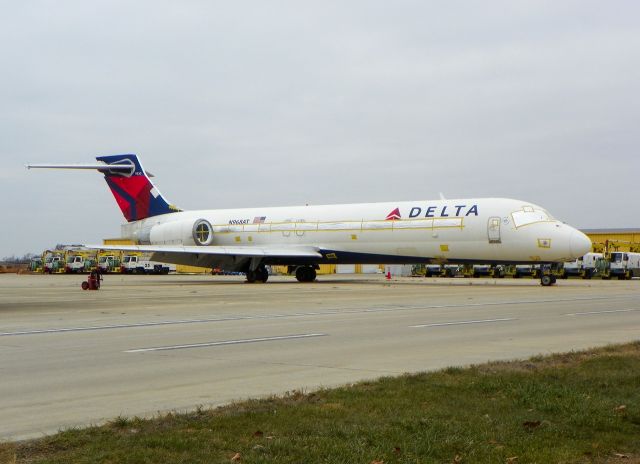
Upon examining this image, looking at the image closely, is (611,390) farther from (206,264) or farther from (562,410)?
(206,264)

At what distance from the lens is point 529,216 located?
1362 inches

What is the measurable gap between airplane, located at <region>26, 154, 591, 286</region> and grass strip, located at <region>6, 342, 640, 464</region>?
86.8ft

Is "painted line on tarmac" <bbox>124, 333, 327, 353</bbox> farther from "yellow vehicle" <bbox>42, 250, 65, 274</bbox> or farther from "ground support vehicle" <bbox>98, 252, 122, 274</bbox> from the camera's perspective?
"yellow vehicle" <bbox>42, 250, 65, 274</bbox>

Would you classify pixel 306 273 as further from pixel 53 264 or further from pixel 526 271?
pixel 53 264

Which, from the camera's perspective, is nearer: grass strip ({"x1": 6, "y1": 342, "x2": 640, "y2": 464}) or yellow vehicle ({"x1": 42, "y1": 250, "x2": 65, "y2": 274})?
grass strip ({"x1": 6, "y1": 342, "x2": 640, "y2": 464})

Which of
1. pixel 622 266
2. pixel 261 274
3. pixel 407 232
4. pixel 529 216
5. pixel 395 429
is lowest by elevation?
pixel 395 429

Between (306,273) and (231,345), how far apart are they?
31.7m

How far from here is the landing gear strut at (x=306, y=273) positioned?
44094 millimetres

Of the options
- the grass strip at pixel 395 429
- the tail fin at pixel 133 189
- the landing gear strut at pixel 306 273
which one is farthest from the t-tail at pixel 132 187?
the grass strip at pixel 395 429

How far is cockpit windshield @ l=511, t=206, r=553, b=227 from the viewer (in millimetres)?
34344

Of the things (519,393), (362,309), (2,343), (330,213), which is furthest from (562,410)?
(330,213)

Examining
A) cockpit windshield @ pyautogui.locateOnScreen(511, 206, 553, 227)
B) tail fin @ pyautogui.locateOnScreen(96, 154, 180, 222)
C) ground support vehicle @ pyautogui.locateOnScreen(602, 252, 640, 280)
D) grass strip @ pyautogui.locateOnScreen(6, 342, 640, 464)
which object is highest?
tail fin @ pyautogui.locateOnScreen(96, 154, 180, 222)

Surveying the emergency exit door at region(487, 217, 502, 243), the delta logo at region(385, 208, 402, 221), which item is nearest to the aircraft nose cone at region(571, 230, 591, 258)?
the emergency exit door at region(487, 217, 502, 243)

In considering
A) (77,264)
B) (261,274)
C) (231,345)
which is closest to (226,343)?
(231,345)
